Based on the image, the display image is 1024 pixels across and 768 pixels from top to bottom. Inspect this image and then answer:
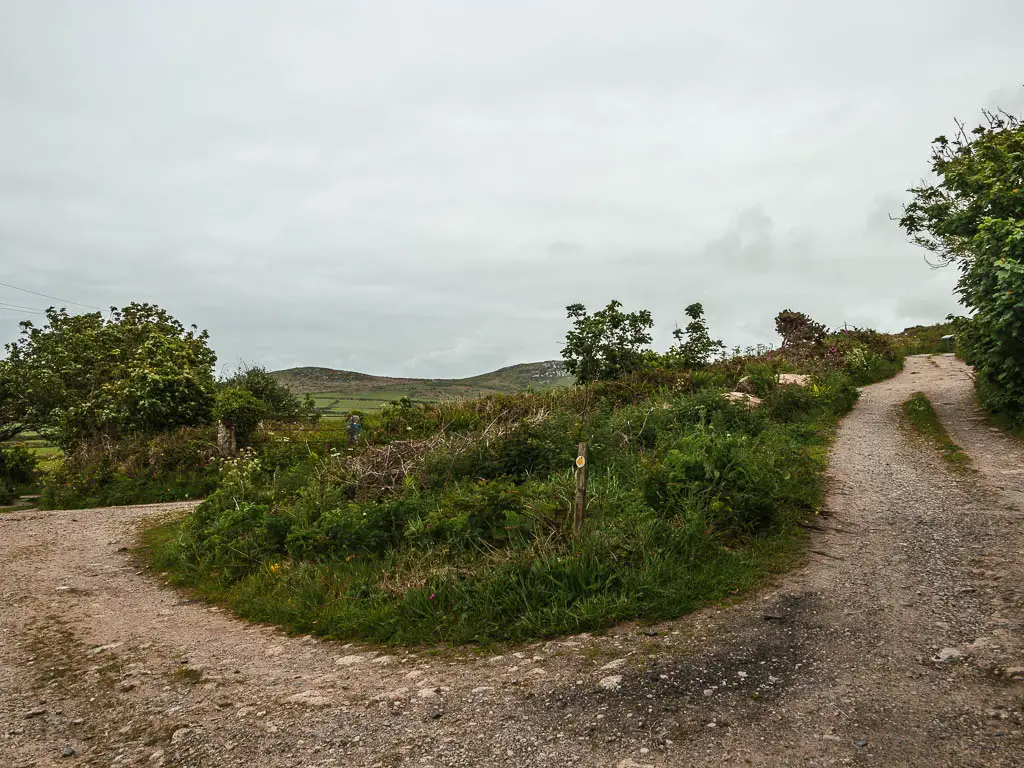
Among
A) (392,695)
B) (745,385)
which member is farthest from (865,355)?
(392,695)

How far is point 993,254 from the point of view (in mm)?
10727

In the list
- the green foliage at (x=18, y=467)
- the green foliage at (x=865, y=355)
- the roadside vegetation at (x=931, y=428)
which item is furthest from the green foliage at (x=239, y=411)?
the green foliage at (x=865, y=355)

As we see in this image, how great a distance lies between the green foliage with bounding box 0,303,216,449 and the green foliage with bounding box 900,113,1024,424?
19.0 m

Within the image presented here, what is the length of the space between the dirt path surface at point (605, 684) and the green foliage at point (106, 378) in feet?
37.2

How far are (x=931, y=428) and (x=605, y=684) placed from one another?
1214 cm

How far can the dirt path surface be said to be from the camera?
3271mm

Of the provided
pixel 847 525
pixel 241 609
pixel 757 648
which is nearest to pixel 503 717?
pixel 757 648

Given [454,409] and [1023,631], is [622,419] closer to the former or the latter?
[454,409]

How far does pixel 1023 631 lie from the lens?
4.23 meters

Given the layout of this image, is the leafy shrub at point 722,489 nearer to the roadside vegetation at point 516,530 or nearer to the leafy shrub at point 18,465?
the roadside vegetation at point 516,530

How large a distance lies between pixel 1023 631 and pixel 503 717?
12.4ft

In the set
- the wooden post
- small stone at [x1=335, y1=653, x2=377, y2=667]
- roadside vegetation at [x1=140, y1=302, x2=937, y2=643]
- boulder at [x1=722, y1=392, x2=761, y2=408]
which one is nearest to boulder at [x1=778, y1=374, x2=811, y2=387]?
boulder at [x1=722, y1=392, x2=761, y2=408]

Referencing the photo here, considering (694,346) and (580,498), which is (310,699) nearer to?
(580,498)

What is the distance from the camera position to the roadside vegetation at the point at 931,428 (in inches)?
396
